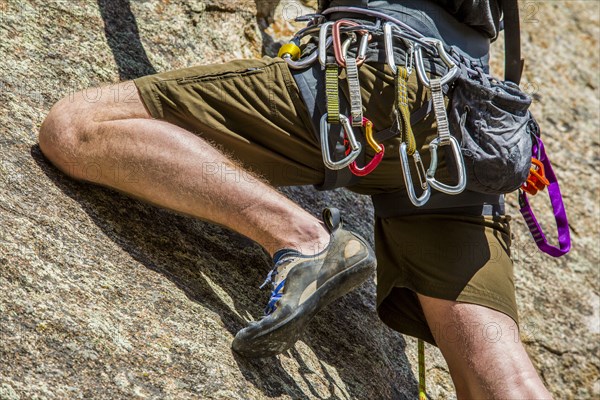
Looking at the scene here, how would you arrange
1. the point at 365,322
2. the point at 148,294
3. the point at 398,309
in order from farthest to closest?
1. the point at 365,322
2. the point at 398,309
3. the point at 148,294

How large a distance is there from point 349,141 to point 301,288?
56 centimetres

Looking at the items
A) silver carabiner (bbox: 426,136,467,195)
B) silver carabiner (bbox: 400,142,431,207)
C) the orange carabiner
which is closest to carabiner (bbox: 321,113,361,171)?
silver carabiner (bbox: 400,142,431,207)

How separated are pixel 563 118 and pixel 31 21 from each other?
3500mm

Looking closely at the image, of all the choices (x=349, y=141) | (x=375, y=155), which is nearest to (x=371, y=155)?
(x=375, y=155)

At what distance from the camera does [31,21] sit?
3879mm

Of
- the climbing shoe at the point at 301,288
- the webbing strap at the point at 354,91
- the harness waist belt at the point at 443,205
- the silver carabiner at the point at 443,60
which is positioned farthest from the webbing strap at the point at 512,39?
the climbing shoe at the point at 301,288

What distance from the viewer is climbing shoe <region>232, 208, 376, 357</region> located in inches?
110

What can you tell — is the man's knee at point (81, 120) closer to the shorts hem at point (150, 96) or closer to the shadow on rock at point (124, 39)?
the shorts hem at point (150, 96)

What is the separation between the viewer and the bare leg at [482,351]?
10.1 ft

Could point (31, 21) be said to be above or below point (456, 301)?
above

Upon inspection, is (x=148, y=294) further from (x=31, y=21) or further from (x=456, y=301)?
(x=31, y=21)

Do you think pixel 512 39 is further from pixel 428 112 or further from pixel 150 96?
pixel 150 96

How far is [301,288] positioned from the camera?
2844mm

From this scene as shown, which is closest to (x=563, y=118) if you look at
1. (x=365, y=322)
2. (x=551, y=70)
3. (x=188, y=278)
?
(x=551, y=70)
